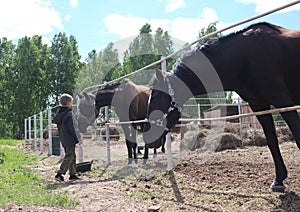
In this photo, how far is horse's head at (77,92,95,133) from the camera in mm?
6780

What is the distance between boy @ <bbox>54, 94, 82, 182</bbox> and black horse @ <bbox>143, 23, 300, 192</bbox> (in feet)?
6.52

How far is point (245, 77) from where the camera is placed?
3.10 m

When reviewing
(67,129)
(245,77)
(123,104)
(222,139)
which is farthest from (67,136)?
(222,139)

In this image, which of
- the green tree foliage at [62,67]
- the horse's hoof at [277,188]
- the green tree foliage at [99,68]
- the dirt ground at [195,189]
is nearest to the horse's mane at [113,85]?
the dirt ground at [195,189]

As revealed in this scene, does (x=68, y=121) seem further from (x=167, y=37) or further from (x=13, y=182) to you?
(x=167, y=37)

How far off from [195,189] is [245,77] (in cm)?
143

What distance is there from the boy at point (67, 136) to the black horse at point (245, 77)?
199 cm

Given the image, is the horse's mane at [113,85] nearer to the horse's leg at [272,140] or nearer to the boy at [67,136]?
the boy at [67,136]

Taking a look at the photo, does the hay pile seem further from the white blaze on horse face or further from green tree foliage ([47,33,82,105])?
green tree foliage ([47,33,82,105])

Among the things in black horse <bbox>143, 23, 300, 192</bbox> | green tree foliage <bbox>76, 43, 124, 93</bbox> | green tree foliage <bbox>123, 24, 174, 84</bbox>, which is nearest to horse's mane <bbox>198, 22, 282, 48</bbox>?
black horse <bbox>143, 23, 300, 192</bbox>

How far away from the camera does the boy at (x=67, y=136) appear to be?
528 cm

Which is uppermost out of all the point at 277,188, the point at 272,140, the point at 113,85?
the point at 113,85

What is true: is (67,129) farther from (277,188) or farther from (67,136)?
(277,188)

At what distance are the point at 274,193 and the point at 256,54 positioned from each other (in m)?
1.39
